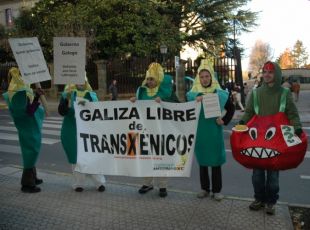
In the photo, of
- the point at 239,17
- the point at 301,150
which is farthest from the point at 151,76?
the point at 239,17

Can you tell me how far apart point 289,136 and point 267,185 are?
2.28ft

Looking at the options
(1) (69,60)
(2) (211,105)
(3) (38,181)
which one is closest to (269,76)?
(2) (211,105)

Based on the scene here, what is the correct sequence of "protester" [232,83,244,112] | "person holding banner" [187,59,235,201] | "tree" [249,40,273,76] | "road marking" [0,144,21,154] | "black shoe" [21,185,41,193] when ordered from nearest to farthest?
"person holding banner" [187,59,235,201] → "black shoe" [21,185,41,193] → "road marking" [0,144,21,154] → "protester" [232,83,244,112] → "tree" [249,40,273,76]

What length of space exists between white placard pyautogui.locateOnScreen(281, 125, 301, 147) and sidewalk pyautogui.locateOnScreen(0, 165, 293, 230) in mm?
893

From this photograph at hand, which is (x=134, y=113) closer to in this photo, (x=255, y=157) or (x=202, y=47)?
(x=255, y=157)

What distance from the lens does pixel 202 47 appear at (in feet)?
125

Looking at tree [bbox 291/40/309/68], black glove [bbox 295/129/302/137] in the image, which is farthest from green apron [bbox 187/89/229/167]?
tree [bbox 291/40/309/68]

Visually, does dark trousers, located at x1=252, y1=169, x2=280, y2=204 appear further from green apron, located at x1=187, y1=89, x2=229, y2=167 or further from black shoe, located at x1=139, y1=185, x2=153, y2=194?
black shoe, located at x1=139, y1=185, x2=153, y2=194

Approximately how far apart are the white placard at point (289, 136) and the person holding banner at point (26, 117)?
316 cm

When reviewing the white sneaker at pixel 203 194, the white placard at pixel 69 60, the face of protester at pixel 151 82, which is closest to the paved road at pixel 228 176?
the white sneaker at pixel 203 194

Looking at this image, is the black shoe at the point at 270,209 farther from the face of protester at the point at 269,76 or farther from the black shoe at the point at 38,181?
the black shoe at the point at 38,181

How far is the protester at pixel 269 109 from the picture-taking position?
4961 mm

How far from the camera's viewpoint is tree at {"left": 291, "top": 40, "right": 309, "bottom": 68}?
345 ft

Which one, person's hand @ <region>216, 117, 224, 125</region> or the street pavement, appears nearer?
the street pavement
